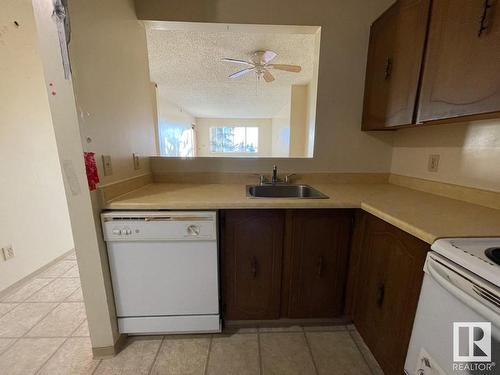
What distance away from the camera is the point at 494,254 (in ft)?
2.02

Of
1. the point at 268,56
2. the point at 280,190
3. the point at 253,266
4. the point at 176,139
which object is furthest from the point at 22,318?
the point at 176,139

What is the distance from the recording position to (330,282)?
51.9 inches

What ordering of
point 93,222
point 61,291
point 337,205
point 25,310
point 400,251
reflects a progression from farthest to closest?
point 61,291
point 25,310
point 337,205
point 93,222
point 400,251

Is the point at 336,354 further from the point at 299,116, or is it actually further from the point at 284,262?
the point at 299,116

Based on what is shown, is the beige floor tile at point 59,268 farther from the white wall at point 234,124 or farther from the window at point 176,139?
the white wall at point 234,124

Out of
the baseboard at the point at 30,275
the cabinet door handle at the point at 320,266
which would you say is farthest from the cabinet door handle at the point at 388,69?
the baseboard at the point at 30,275

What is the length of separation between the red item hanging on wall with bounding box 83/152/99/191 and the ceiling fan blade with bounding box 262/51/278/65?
2.22m

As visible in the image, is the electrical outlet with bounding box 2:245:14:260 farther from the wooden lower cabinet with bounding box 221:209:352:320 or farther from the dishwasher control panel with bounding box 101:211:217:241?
the wooden lower cabinet with bounding box 221:209:352:320

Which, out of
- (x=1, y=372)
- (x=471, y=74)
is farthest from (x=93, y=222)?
(x=471, y=74)

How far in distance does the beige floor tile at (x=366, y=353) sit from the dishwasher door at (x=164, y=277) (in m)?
0.92

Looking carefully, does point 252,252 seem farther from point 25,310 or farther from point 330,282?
point 25,310

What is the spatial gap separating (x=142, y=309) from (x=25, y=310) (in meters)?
1.10

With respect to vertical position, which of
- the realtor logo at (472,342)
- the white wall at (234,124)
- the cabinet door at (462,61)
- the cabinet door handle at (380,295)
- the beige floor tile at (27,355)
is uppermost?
the white wall at (234,124)

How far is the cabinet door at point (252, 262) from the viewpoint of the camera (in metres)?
1.21
